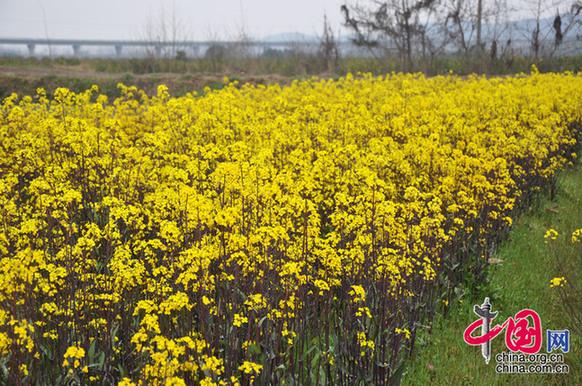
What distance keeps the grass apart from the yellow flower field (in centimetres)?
22

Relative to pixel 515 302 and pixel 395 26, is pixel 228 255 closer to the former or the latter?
pixel 515 302

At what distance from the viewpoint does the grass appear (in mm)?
4484

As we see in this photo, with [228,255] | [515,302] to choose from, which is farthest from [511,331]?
[228,255]

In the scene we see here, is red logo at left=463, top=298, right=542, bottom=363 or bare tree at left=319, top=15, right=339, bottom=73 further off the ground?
bare tree at left=319, top=15, right=339, bottom=73

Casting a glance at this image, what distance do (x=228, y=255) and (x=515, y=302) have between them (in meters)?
3.20

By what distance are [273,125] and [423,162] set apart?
7.03 feet

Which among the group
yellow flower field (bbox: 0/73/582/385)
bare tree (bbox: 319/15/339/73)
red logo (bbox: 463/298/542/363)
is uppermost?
bare tree (bbox: 319/15/339/73)

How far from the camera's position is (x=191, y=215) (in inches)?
157

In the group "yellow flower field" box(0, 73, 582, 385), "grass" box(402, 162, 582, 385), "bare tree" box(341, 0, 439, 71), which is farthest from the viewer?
"bare tree" box(341, 0, 439, 71)

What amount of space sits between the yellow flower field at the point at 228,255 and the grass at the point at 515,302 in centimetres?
22

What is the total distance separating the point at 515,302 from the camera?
5672mm

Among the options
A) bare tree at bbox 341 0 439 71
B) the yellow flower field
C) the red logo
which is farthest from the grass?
bare tree at bbox 341 0 439 71

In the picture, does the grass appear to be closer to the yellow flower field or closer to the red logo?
the red logo

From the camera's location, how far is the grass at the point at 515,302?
4484mm
